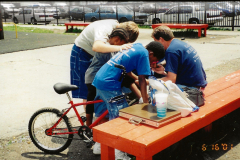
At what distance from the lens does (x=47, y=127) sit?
3.71 m

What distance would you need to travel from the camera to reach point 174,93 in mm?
3104

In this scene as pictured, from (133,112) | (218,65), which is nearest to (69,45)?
(218,65)

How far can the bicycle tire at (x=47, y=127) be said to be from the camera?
11.8 ft

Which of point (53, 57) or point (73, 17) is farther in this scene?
point (73, 17)

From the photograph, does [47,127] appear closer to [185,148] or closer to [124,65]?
[124,65]

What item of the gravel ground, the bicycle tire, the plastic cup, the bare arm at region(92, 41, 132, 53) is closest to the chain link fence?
the gravel ground

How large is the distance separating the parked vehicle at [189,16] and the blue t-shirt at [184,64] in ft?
48.3

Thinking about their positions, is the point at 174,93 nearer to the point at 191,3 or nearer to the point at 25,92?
the point at 25,92

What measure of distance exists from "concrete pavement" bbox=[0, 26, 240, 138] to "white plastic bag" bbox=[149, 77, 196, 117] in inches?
87.1

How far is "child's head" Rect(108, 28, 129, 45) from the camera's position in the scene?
3344 millimetres

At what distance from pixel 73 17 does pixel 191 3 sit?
10640 millimetres

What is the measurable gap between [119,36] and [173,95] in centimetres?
89

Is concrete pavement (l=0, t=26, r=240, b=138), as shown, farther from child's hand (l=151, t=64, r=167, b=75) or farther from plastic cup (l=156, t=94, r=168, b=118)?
plastic cup (l=156, t=94, r=168, b=118)

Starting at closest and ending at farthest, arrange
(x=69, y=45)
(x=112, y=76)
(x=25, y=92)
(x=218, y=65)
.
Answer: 1. (x=112, y=76)
2. (x=25, y=92)
3. (x=218, y=65)
4. (x=69, y=45)
